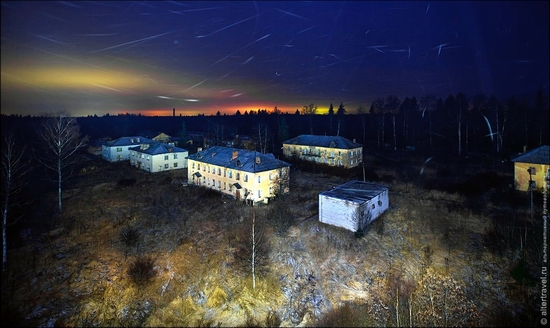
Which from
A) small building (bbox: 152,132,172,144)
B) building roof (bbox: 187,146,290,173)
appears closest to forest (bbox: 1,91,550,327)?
building roof (bbox: 187,146,290,173)

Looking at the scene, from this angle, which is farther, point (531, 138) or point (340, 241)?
point (531, 138)

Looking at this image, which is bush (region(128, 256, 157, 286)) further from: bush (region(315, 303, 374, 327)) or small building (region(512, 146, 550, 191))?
small building (region(512, 146, 550, 191))

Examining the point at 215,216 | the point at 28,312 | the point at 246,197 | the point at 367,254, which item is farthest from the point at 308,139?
the point at 28,312

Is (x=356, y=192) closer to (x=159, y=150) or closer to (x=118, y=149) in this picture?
(x=159, y=150)

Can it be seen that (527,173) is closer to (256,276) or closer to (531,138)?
(531,138)

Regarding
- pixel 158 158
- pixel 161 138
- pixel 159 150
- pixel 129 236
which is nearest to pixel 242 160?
pixel 129 236
